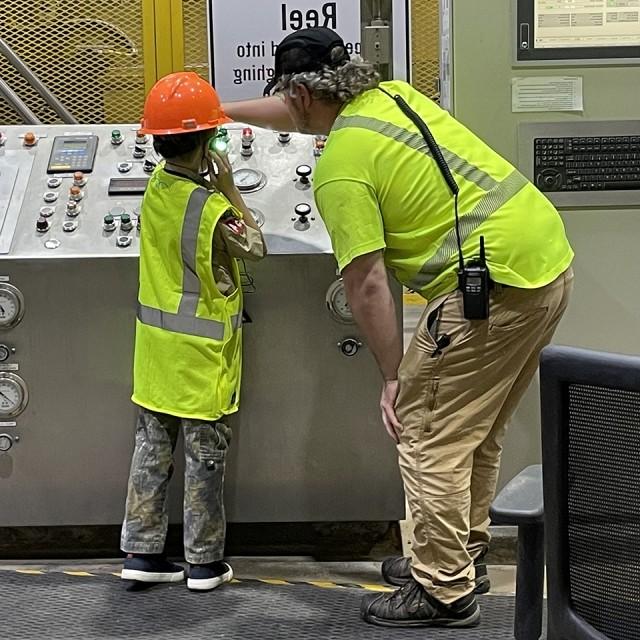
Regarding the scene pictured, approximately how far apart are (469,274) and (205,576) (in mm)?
1171

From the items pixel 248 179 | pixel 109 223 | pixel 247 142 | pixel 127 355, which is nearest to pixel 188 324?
pixel 127 355

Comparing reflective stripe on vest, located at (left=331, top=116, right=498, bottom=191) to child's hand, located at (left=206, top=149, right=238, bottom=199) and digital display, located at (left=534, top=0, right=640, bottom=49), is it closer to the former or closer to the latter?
child's hand, located at (left=206, top=149, right=238, bottom=199)

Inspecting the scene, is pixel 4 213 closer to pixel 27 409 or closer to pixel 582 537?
pixel 27 409

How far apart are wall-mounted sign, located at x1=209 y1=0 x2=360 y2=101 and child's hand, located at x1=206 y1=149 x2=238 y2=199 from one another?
1.22 metres

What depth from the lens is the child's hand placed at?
2.78 metres

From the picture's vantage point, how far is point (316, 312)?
2969 mm

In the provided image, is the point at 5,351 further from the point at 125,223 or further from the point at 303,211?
the point at 303,211

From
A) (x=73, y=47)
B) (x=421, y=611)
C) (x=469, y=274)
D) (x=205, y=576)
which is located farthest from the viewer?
(x=73, y=47)

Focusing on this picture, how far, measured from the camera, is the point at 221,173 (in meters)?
2.78

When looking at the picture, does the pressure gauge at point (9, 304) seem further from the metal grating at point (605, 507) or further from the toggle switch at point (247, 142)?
the metal grating at point (605, 507)

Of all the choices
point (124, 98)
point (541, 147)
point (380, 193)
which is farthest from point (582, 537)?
point (124, 98)

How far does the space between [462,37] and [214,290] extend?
1.05 metres

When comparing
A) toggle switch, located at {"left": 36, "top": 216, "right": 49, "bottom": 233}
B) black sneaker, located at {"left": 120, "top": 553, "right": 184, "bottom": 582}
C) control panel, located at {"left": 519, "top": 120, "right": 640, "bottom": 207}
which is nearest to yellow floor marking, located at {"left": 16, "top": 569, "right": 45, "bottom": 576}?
black sneaker, located at {"left": 120, "top": 553, "right": 184, "bottom": 582}

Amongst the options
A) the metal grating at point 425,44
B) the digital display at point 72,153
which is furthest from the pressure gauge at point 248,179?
the metal grating at point 425,44
